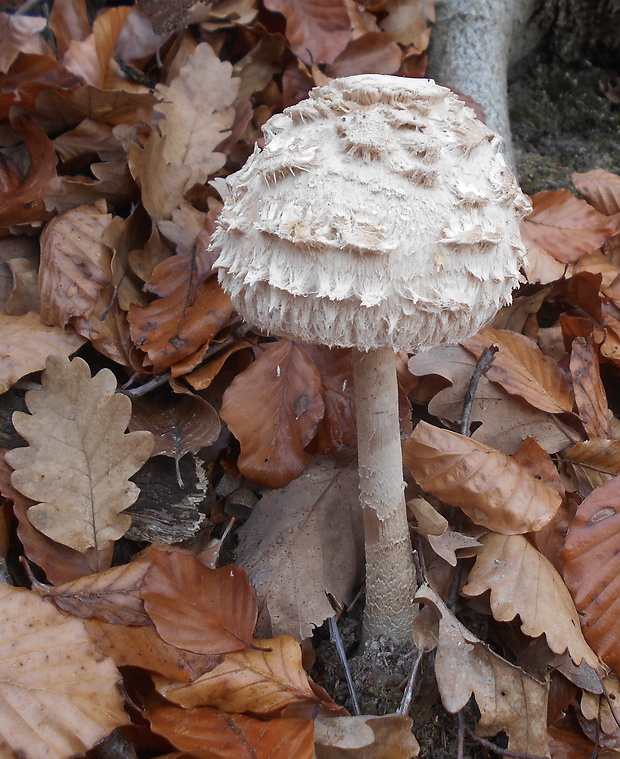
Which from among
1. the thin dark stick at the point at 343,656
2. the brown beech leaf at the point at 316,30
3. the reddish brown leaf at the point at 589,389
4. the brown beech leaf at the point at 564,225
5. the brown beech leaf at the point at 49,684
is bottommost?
the thin dark stick at the point at 343,656

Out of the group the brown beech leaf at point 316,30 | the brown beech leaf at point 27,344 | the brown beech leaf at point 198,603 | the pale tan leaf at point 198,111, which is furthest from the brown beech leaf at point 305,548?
the brown beech leaf at point 316,30

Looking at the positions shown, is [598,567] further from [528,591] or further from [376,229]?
[376,229]

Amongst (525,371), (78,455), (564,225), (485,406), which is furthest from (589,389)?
(78,455)

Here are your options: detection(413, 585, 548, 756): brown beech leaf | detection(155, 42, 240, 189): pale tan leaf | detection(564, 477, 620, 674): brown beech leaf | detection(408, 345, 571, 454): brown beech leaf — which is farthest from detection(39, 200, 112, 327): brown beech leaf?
detection(564, 477, 620, 674): brown beech leaf

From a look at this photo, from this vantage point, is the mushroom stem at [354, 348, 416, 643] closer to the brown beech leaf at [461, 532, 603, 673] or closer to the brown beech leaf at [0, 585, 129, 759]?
the brown beech leaf at [461, 532, 603, 673]

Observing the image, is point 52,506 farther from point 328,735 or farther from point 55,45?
point 55,45

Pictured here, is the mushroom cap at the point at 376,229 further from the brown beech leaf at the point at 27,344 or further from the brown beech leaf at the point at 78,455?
the brown beech leaf at the point at 27,344
